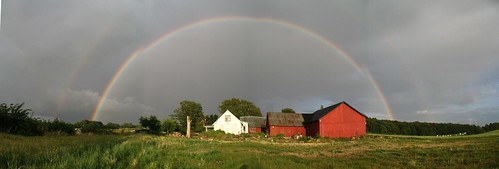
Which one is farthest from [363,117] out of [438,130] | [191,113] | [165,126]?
[191,113]

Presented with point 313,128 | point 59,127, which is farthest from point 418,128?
point 59,127

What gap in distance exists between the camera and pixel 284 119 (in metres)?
75.1

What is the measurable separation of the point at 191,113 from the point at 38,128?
10579 cm

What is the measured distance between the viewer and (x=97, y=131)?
43000 millimetres

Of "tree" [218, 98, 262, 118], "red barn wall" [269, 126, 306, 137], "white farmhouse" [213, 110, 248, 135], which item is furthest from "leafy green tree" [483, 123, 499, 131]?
"tree" [218, 98, 262, 118]

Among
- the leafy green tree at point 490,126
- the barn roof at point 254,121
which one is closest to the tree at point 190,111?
the barn roof at point 254,121

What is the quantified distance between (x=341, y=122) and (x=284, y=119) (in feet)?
52.6

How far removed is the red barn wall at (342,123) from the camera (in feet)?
201

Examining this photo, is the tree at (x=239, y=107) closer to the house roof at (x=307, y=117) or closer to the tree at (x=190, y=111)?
the tree at (x=190, y=111)

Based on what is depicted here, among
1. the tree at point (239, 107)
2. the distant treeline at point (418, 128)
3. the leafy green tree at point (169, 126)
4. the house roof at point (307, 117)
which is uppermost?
the tree at point (239, 107)

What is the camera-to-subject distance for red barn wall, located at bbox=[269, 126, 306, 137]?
7169cm

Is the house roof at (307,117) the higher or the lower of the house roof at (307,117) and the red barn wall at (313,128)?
the higher

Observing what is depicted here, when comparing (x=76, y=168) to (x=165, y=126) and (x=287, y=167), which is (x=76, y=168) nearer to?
(x=287, y=167)

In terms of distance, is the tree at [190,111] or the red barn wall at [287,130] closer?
the red barn wall at [287,130]
